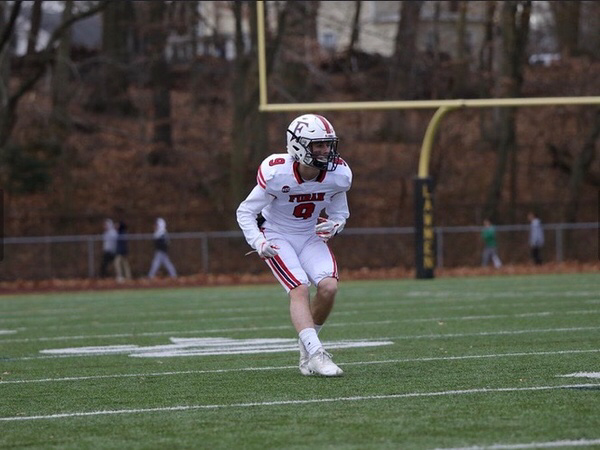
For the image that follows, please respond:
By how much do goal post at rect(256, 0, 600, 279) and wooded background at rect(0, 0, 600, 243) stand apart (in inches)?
86.4

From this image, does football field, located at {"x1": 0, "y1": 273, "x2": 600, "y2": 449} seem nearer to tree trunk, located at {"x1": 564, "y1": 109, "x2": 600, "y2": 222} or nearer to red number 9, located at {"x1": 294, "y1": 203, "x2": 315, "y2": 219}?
red number 9, located at {"x1": 294, "y1": 203, "x2": 315, "y2": 219}

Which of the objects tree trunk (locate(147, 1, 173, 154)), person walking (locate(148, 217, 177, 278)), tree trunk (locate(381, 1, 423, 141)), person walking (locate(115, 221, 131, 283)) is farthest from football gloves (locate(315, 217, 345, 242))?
tree trunk (locate(147, 1, 173, 154))

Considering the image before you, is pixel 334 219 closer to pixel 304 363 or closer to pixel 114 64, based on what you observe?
pixel 304 363

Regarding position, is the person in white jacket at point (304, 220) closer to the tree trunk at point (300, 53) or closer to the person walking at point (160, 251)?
the tree trunk at point (300, 53)

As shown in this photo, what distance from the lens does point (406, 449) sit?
5.32 meters

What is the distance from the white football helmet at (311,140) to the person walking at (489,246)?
66.8 feet

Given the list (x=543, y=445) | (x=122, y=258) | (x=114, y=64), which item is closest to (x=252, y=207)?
(x=543, y=445)

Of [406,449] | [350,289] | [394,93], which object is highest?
[394,93]

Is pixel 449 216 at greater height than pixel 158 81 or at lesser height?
lesser

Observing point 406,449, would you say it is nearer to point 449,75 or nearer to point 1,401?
point 1,401

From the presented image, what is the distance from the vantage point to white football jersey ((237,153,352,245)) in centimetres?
826

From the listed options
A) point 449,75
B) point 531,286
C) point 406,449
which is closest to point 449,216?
point 449,75

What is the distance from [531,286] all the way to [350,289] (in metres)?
2.94

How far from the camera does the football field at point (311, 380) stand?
19.0 ft
